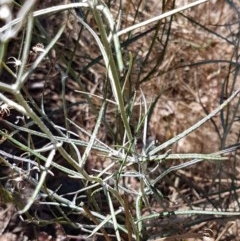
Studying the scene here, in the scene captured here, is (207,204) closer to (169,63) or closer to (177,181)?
(177,181)

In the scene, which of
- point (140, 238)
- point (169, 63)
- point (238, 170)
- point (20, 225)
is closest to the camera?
point (140, 238)

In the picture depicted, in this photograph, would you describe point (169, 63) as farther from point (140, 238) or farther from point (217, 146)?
point (140, 238)

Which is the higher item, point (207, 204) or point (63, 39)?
point (63, 39)

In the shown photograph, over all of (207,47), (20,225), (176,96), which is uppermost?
(207,47)

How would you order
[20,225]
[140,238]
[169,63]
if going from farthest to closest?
[169,63], [20,225], [140,238]

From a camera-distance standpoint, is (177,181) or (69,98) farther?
(69,98)

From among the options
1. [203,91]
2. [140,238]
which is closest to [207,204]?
[140,238]

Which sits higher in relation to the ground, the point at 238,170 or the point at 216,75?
the point at 216,75

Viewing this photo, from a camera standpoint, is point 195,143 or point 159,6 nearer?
point 195,143

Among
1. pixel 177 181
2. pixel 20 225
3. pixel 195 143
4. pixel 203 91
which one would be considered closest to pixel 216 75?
pixel 203 91
